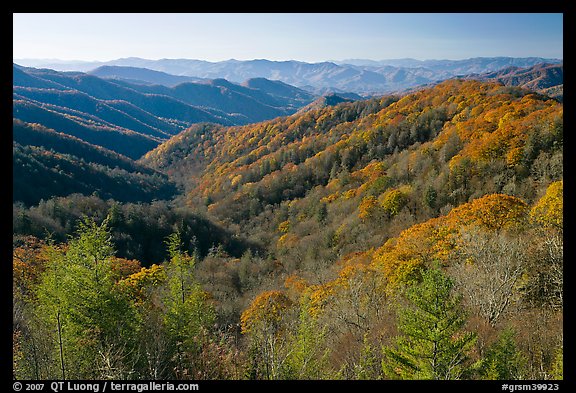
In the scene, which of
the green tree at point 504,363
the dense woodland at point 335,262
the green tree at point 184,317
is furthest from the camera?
the green tree at point 184,317

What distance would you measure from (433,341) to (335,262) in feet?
122

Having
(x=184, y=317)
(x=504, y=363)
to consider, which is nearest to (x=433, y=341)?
(x=504, y=363)

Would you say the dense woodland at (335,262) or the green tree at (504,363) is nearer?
the green tree at (504,363)

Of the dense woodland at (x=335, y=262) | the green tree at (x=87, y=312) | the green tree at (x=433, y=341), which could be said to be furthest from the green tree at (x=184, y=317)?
the green tree at (x=433, y=341)

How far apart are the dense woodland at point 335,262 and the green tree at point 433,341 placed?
8 centimetres

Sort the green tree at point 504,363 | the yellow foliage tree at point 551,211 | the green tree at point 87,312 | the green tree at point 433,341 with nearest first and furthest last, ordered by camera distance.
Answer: the green tree at point 433,341 → the green tree at point 504,363 → the green tree at point 87,312 → the yellow foliage tree at point 551,211

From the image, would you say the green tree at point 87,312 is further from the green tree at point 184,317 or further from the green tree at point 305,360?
the green tree at point 305,360

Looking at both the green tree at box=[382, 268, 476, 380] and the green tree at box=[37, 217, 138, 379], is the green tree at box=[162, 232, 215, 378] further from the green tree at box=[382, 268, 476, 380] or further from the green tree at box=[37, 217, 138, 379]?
the green tree at box=[382, 268, 476, 380]

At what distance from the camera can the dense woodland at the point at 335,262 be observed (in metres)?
14.0

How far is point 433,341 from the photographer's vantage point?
1279cm

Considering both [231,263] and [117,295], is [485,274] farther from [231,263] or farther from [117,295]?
[231,263]

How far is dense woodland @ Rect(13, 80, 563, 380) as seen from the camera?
45.8ft

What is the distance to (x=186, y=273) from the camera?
18.9 metres
